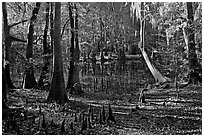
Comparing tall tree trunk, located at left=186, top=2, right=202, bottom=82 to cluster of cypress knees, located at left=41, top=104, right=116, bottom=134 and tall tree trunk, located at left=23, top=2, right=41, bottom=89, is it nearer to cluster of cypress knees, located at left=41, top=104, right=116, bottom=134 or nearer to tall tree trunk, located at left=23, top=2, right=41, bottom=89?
cluster of cypress knees, located at left=41, top=104, right=116, bottom=134

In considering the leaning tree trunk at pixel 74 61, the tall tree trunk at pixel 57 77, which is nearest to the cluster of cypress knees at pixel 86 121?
the tall tree trunk at pixel 57 77

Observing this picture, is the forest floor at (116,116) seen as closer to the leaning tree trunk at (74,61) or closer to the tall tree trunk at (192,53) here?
the tall tree trunk at (192,53)

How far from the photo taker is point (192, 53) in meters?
12.2

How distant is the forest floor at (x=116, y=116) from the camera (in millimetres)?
6824

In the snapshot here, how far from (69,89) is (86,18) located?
399 centimetres

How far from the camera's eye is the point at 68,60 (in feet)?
43.1

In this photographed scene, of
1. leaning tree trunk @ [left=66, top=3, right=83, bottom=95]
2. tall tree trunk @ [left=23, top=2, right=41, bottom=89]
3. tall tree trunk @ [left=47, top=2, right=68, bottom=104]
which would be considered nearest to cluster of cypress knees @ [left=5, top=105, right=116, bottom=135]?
tall tree trunk @ [left=47, top=2, right=68, bottom=104]

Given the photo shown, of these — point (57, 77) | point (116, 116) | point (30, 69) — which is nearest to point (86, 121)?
point (116, 116)

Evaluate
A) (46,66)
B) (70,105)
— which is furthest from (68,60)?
(70,105)

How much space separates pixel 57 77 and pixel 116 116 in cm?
269

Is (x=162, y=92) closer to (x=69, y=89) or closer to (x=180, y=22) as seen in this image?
(x=180, y=22)

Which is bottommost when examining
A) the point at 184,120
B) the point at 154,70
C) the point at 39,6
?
the point at 184,120

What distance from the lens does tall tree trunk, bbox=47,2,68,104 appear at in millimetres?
9383

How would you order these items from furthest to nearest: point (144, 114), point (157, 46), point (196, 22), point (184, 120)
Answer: point (157, 46), point (196, 22), point (144, 114), point (184, 120)
